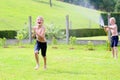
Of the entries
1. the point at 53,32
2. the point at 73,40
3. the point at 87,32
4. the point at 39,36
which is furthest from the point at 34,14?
the point at 39,36

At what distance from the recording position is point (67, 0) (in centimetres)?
10825

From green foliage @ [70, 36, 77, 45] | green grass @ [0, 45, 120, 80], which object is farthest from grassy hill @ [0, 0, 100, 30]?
green grass @ [0, 45, 120, 80]

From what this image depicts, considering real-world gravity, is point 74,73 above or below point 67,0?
below

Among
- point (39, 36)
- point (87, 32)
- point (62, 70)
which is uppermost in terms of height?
point (39, 36)

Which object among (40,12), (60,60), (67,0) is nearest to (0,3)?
(40,12)

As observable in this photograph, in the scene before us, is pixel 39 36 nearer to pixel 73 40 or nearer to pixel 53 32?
pixel 73 40

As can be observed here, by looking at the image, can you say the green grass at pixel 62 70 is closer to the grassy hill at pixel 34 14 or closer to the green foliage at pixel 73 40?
the green foliage at pixel 73 40

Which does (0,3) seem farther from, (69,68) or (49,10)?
(69,68)

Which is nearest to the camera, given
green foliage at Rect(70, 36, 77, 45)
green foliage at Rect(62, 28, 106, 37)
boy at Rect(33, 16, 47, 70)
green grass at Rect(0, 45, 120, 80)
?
green grass at Rect(0, 45, 120, 80)

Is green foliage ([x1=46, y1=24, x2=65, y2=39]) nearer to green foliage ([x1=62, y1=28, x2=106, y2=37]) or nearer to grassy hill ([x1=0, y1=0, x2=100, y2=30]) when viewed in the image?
green foliage ([x1=62, y1=28, x2=106, y2=37])

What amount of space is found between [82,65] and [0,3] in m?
52.3

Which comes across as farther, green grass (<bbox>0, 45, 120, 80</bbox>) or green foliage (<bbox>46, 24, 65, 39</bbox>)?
green foliage (<bbox>46, 24, 65, 39</bbox>)

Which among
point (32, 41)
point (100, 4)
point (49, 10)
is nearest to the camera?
point (32, 41)

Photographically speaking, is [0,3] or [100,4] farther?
[100,4]
